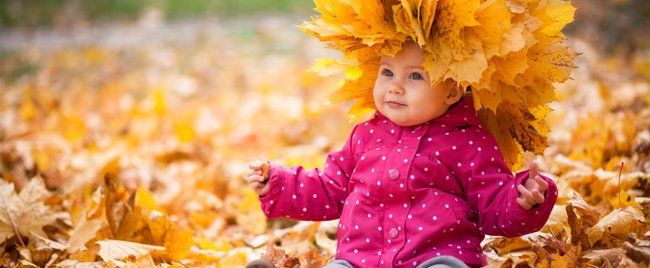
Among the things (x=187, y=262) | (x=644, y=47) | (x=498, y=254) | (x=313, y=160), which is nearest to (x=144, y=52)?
(x=313, y=160)

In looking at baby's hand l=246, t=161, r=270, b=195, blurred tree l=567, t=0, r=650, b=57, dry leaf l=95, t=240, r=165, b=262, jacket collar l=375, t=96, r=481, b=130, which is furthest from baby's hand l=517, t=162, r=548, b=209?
blurred tree l=567, t=0, r=650, b=57

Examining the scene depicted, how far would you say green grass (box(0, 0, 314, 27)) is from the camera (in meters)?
10.1

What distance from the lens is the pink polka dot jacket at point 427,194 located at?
1995 mm

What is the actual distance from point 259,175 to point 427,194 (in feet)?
1.79

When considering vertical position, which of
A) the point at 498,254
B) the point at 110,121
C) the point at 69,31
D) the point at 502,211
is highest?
the point at 502,211

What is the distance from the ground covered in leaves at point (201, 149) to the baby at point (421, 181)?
16 cm

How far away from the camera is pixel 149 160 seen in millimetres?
4719

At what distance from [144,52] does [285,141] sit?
410 centimetres

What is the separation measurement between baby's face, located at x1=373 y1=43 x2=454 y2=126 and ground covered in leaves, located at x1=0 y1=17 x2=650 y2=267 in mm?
433

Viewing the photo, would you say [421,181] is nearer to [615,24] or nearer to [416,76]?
[416,76]

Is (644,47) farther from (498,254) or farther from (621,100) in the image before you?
(498,254)

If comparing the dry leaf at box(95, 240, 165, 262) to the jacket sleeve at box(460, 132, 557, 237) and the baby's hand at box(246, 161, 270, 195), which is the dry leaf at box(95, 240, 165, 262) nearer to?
the baby's hand at box(246, 161, 270, 195)

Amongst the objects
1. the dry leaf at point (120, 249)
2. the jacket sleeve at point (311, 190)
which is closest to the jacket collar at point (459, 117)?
the jacket sleeve at point (311, 190)

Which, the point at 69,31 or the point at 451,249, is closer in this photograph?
the point at 451,249
